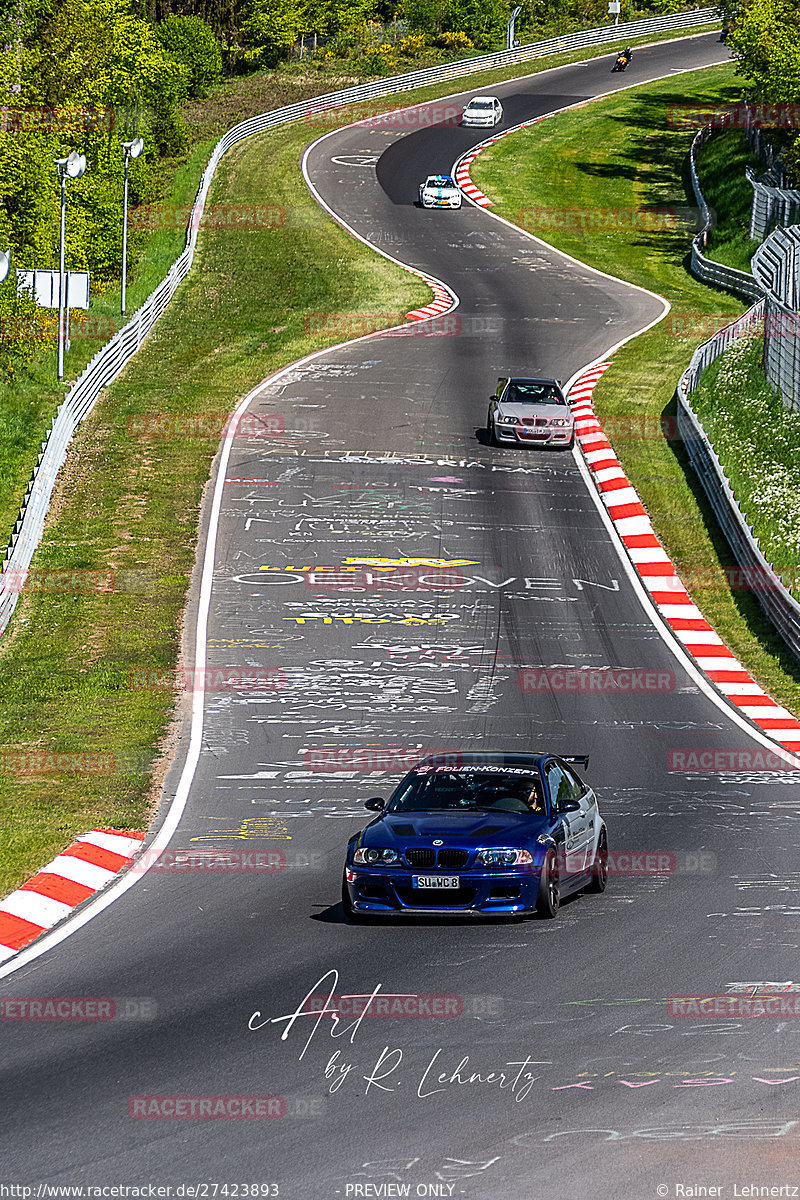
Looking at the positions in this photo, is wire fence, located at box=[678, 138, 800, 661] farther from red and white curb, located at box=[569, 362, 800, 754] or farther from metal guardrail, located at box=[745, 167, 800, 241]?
metal guardrail, located at box=[745, 167, 800, 241]

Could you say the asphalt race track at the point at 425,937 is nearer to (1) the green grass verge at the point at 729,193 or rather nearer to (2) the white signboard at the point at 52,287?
(2) the white signboard at the point at 52,287

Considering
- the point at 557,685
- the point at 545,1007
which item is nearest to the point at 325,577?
the point at 557,685

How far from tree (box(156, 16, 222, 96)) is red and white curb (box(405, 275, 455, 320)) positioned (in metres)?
44.4

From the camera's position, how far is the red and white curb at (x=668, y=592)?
75.5ft

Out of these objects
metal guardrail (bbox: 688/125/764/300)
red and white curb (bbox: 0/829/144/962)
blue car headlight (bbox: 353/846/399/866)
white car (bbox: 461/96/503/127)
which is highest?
white car (bbox: 461/96/503/127)

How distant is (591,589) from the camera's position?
92.8ft

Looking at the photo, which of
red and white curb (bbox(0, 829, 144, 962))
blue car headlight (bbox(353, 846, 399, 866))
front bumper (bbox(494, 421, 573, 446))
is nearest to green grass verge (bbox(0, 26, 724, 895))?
red and white curb (bbox(0, 829, 144, 962))

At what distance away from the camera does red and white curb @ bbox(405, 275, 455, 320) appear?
52.1 meters

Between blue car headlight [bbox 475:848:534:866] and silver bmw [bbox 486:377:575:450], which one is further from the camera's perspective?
silver bmw [bbox 486:377:575:450]

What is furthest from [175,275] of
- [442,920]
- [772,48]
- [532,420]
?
[442,920]

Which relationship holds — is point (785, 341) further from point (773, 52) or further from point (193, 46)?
point (193, 46)

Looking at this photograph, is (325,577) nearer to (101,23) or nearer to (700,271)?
(700,271)

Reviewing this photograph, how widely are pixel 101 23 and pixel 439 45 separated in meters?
41.4

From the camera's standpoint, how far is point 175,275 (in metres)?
56.7
